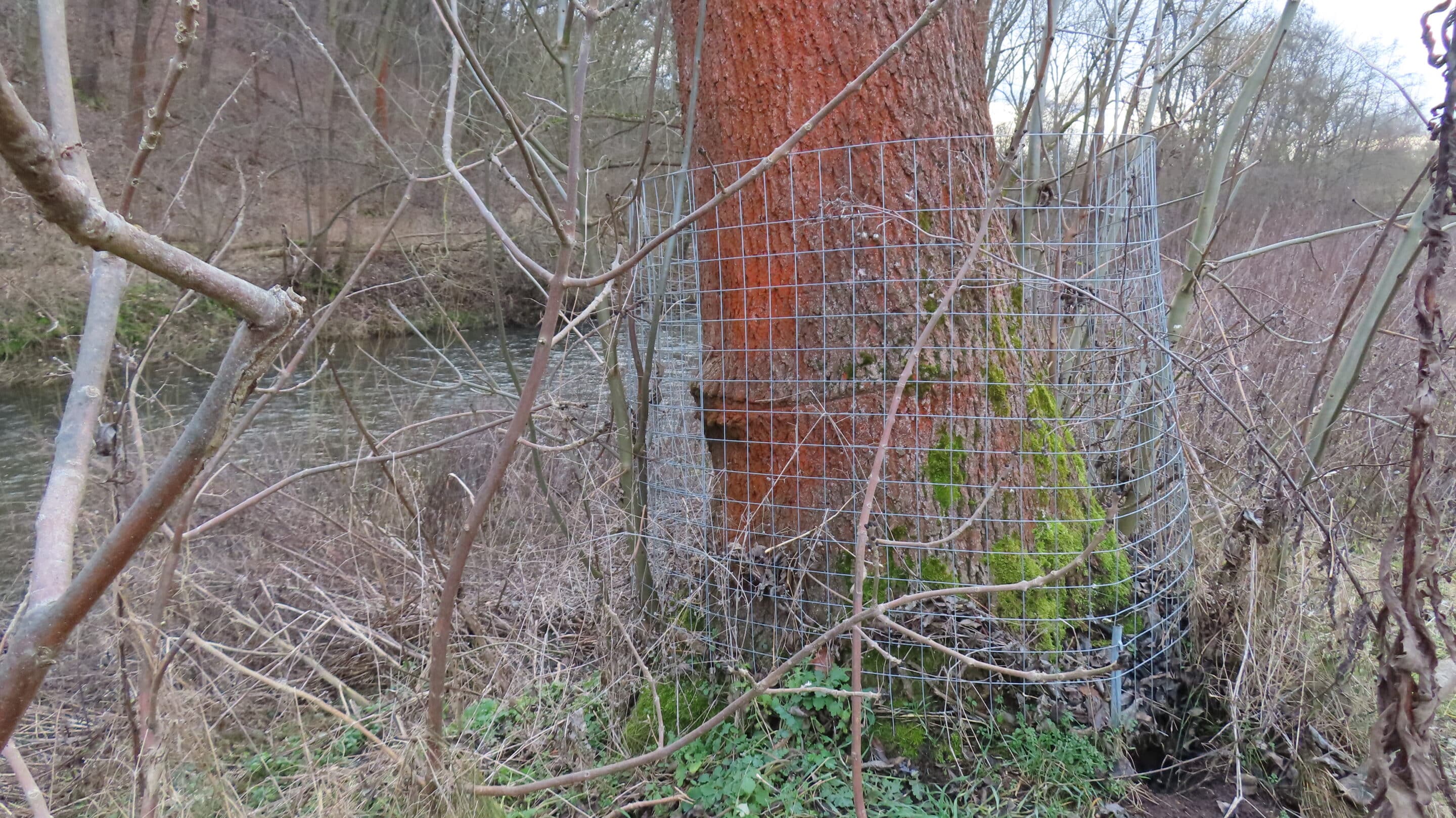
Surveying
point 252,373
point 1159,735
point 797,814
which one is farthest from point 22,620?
point 1159,735

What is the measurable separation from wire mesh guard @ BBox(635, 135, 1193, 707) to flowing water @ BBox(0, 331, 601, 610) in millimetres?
1220

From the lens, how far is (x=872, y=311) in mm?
2527

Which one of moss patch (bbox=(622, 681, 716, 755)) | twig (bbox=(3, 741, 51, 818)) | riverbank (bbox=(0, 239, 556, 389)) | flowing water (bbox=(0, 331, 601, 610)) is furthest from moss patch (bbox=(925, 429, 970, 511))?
riverbank (bbox=(0, 239, 556, 389))

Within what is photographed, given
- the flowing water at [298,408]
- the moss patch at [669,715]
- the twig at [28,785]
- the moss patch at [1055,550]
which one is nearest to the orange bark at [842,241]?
the moss patch at [1055,550]

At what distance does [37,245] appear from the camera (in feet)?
34.7

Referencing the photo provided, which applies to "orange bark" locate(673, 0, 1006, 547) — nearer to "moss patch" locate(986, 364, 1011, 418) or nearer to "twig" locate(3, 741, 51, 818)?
"moss patch" locate(986, 364, 1011, 418)

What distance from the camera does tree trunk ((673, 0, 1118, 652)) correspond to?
8.20 ft

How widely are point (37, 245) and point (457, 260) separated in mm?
5601

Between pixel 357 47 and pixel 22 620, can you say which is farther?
pixel 357 47

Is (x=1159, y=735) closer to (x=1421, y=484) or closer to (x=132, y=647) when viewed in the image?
(x=1421, y=484)

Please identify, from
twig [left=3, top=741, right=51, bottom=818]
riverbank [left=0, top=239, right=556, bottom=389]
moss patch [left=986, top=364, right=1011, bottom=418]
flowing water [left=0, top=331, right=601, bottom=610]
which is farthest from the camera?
riverbank [left=0, top=239, right=556, bottom=389]

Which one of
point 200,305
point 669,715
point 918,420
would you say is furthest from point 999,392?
point 200,305

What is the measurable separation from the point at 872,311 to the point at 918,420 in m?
0.38

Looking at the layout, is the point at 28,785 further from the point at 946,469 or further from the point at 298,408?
the point at 298,408
